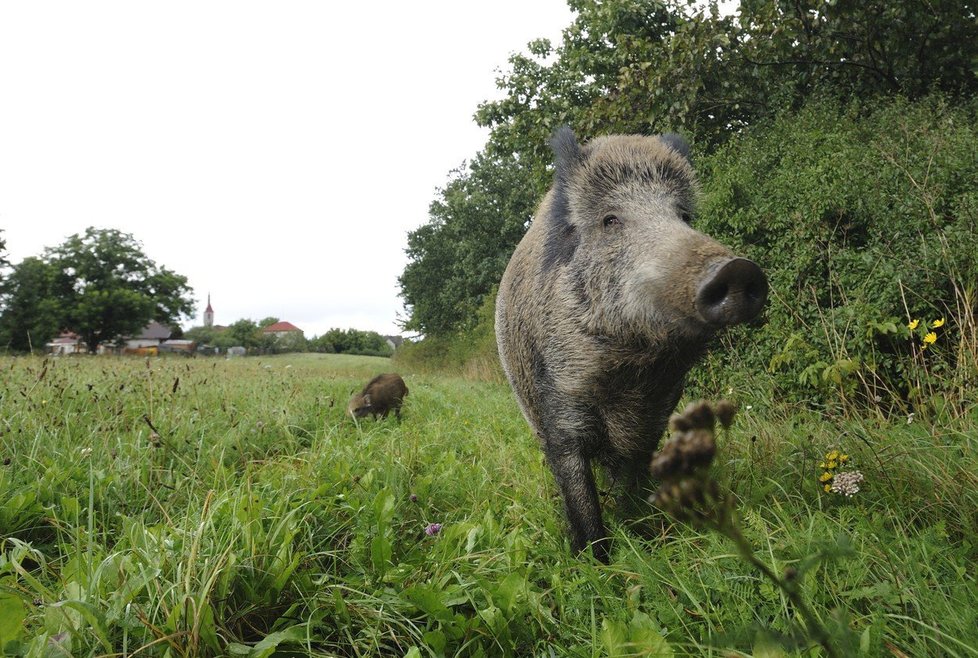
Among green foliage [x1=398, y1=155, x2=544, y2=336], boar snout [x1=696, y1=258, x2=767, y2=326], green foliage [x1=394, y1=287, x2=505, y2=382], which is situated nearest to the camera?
boar snout [x1=696, y1=258, x2=767, y2=326]

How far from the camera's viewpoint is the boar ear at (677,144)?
8.48ft

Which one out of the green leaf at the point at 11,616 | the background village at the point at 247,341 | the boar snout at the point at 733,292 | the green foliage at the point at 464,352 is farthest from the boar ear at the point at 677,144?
the background village at the point at 247,341

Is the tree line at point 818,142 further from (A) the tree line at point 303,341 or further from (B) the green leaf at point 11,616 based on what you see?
(A) the tree line at point 303,341

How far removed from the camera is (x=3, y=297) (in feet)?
112

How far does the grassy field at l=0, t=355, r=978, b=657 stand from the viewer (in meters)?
1.44

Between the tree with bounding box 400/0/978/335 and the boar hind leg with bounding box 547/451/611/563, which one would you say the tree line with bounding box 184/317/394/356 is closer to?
the tree with bounding box 400/0/978/335

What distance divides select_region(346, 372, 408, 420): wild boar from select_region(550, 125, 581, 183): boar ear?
3.79 metres

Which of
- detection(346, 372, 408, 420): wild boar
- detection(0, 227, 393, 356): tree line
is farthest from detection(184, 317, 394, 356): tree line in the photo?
detection(346, 372, 408, 420): wild boar

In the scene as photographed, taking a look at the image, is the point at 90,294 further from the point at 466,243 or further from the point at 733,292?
the point at 733,292

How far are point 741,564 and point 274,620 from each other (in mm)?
1430

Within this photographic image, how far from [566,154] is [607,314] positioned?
0.80 m

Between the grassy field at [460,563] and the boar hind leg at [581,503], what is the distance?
8 centimetres

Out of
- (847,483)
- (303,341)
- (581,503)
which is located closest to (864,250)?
(847,483)

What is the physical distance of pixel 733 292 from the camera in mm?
1612
